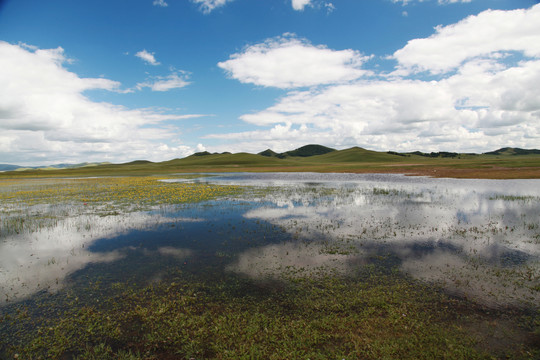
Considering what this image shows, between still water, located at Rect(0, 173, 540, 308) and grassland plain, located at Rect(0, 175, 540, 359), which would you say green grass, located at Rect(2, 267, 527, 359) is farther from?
still water, located at Rect(0, 173, 540, 308)

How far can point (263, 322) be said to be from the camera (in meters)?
8.96

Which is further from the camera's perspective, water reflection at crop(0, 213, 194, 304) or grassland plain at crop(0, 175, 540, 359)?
water reflection at crop(0, 213, 194, 304)

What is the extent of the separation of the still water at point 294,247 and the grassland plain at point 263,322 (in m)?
0.99

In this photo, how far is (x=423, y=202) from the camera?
31.0m

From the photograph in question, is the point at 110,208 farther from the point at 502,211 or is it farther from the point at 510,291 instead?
the point at 502,211

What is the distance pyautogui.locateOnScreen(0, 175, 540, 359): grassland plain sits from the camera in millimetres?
7734

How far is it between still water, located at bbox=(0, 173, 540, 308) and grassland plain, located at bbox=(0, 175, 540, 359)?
3.24 ft

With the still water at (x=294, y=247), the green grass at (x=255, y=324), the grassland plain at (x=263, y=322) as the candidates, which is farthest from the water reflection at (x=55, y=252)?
the green grass at (x=255, y=324)

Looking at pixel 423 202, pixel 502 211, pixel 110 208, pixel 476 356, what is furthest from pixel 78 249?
pixel 502 211

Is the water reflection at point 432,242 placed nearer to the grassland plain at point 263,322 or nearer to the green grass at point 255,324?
the grassland plain at point 263,322

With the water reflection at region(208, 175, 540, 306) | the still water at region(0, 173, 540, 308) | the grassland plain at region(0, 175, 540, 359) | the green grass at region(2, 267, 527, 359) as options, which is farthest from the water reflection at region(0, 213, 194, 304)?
the water reflection at region(208, 175, 540, 306)

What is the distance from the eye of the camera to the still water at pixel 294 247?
40.2 feet

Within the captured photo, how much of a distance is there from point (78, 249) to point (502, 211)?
36.5 meters

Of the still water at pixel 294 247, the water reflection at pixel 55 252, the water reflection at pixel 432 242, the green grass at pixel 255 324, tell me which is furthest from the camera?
the still water at pixel 294 247
